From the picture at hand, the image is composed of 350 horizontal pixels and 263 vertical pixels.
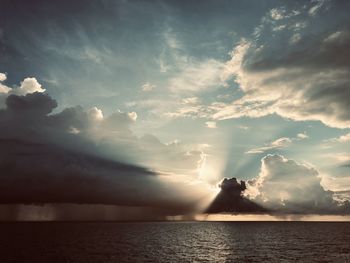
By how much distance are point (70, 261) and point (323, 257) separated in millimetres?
64195

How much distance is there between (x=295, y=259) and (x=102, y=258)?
159ft

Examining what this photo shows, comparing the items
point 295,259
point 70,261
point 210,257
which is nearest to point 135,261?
point 70,261

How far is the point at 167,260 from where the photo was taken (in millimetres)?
83938

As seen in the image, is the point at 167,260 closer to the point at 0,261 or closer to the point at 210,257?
the point at 210,257

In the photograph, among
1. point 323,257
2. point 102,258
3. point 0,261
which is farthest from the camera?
point 323,257

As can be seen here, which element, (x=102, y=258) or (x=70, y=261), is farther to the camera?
(x=102, y=258)

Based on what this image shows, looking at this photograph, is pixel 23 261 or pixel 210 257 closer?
pixel 23 261

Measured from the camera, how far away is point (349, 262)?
7900 cm

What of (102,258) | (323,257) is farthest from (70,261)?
(323,257)

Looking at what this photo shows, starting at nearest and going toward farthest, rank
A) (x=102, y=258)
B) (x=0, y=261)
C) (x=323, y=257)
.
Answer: (x=0, y=261), (x=102, y=258), (x=323, y=257)

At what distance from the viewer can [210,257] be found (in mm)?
90312

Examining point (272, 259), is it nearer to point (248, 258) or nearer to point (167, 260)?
point (248, 258)

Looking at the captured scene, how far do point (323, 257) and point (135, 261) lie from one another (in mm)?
49246

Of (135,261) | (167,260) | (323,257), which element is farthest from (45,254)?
(323,257)
